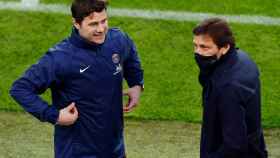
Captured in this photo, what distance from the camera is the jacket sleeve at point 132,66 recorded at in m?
6.04

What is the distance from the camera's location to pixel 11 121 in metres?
8.60

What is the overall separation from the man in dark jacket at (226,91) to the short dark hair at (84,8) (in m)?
0.79

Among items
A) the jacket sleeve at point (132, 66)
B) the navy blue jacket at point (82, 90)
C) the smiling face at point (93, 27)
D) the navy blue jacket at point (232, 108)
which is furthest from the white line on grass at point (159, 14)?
the navy blue jacket at point (232, 108)

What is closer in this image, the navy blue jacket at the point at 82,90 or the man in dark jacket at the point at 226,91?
the man in dark jacket at the point at 226,91

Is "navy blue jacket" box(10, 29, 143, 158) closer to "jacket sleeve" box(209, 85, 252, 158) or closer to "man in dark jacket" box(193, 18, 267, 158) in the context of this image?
"man in dark jacket" box(193, 18, 267, 158)

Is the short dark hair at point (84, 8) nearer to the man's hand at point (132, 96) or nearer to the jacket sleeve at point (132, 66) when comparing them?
the jacket sleeve at point (132, 66)

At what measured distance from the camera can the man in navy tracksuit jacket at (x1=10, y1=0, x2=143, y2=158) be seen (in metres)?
5.52

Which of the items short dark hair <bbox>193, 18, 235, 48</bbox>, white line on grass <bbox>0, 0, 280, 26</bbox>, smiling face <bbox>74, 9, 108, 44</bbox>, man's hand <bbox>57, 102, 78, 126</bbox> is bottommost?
white line on grass <bbox>0, 0, 280, 26</bbox>

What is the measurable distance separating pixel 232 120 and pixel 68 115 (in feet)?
4.08

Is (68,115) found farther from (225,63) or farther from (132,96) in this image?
(225,63)

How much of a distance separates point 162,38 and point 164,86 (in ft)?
3.59

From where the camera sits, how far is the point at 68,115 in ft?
18.2

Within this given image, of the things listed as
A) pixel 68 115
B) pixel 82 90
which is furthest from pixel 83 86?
pixel 68 115

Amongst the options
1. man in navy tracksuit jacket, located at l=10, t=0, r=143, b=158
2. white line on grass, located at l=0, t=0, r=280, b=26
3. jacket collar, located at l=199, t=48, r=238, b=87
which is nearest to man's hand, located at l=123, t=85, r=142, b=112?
man in navy tracksuit jacket, located at l=10, t=0, r=143, b=158
